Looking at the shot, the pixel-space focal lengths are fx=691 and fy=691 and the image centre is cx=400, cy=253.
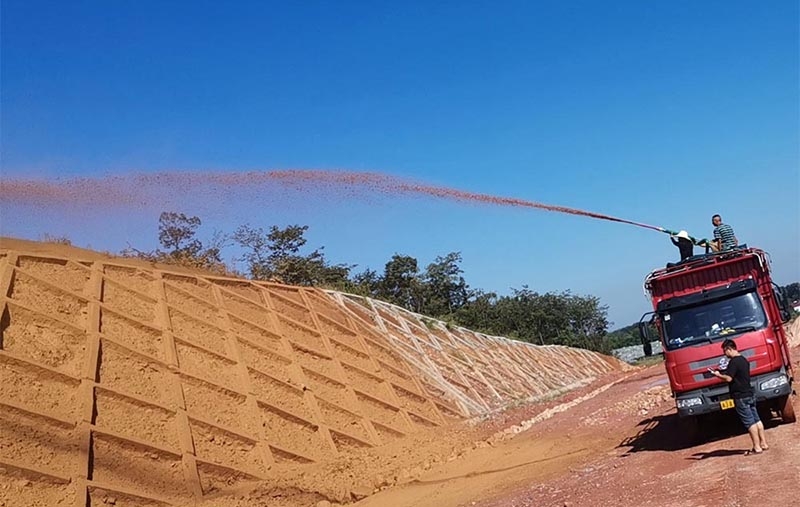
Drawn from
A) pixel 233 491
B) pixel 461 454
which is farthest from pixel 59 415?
pixel 461 454

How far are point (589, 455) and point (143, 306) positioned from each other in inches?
410

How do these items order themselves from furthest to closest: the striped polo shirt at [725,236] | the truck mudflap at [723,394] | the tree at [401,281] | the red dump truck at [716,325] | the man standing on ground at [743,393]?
the tree at [401,281]
the striped polo shirt at [725,236]
the red dump truck at [716,325]
the truck mudflap at [723,394]
the man standing on ground at [743,393]

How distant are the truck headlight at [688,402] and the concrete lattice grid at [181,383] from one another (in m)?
6.90

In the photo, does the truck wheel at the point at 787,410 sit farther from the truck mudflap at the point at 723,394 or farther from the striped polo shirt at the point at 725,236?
the striped polo shirt at the point at 725,236

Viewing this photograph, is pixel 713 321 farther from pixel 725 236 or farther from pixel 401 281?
pixel 401 281

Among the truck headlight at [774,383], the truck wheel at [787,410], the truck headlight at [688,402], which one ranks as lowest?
the truck wheel at [787,410]

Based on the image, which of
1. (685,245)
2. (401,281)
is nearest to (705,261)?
(685,245)

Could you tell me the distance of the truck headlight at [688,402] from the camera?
483 inches

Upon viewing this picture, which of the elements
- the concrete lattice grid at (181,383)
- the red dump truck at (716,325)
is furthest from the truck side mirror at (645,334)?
the concrete lattice grid at (181,383)

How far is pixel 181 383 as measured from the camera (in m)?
14.1

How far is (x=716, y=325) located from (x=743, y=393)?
209 cm

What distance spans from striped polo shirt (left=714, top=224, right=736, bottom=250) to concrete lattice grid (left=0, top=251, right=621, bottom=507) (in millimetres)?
8537

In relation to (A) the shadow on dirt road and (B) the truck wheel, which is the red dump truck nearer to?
(B) the truck wheel

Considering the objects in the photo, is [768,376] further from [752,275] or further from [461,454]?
[461,454]
